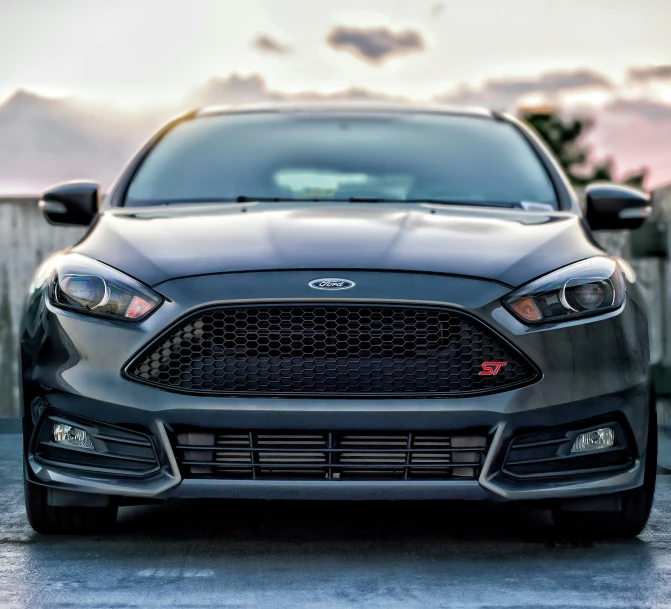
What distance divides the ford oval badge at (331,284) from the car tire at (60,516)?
103 centimetres

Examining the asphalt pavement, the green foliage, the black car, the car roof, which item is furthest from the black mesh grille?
the green foliage

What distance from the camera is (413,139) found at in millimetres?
6465

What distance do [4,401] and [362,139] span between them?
5636 mm

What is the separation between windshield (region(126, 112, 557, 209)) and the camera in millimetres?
6039

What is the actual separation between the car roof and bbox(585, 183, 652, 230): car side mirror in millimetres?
936

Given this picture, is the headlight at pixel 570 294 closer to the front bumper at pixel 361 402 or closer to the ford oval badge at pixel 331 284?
the front bumper at pixel 361 402

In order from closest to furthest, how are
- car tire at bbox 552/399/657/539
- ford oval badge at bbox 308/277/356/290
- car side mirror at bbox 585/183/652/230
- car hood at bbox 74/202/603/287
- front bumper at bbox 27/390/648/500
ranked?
1. front bumper at bbox 27/390/648/500
2. ford oval badge at bbox 308/277/356/290
3. car hood at bbox 74/202/603/287
4. car tire at bbox 552/399/657/539
5. car side mirror at bbox 585/183/652/230

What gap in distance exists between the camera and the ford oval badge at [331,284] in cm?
473

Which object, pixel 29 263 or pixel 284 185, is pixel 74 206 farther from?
pixel 29 263

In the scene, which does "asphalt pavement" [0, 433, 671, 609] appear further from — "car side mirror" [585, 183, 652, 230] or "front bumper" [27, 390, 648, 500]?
"car side mirror" [585, 183, 652, 230]

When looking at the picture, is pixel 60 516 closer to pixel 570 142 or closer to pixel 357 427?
pixel 357 427

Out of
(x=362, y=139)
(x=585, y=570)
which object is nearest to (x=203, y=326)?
(x=585, y=570)

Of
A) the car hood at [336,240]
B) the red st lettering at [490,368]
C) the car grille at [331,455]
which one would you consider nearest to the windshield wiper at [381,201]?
the car hood at [336,240]

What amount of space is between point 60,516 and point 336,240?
130 cm
